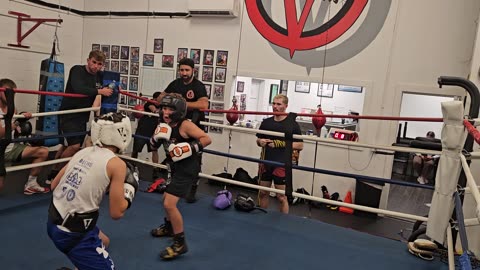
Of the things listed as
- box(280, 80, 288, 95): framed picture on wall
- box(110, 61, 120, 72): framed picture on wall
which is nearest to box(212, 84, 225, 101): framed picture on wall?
box(110, 61, 120, 72): framed picture on wall

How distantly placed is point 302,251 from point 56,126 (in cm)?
411

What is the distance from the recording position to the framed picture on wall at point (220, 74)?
5641 mm

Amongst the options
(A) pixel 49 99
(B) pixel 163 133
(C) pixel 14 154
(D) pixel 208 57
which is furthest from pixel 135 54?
(B) pixel 163 133

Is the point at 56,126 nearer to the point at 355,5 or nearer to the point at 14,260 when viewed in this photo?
the point at 14,260

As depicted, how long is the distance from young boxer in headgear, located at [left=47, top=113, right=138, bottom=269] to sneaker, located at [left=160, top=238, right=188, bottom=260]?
0.70m

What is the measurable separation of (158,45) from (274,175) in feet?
11.6

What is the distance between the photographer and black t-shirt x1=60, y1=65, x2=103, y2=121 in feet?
11.7

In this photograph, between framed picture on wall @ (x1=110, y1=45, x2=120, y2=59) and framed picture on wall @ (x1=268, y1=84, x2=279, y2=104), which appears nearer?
framed picture on wall @ (x1=110, y1=45, x2=120, y2=59)

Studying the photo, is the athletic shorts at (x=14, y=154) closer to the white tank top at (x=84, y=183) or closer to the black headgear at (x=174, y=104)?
the black headgear at (x=174, y=104)

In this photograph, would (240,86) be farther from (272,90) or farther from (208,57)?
(272,90)

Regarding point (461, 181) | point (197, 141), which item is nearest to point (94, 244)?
point (197, 141)

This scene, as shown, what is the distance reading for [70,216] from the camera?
1.70m

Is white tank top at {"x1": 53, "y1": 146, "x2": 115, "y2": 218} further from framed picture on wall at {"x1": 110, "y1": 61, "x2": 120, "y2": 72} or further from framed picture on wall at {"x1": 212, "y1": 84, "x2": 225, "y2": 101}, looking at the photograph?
framed picture on wall at {"x1": 110, "y1": 61, "x2": 120, "y2": 72}

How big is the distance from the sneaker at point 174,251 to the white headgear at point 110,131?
97cm
